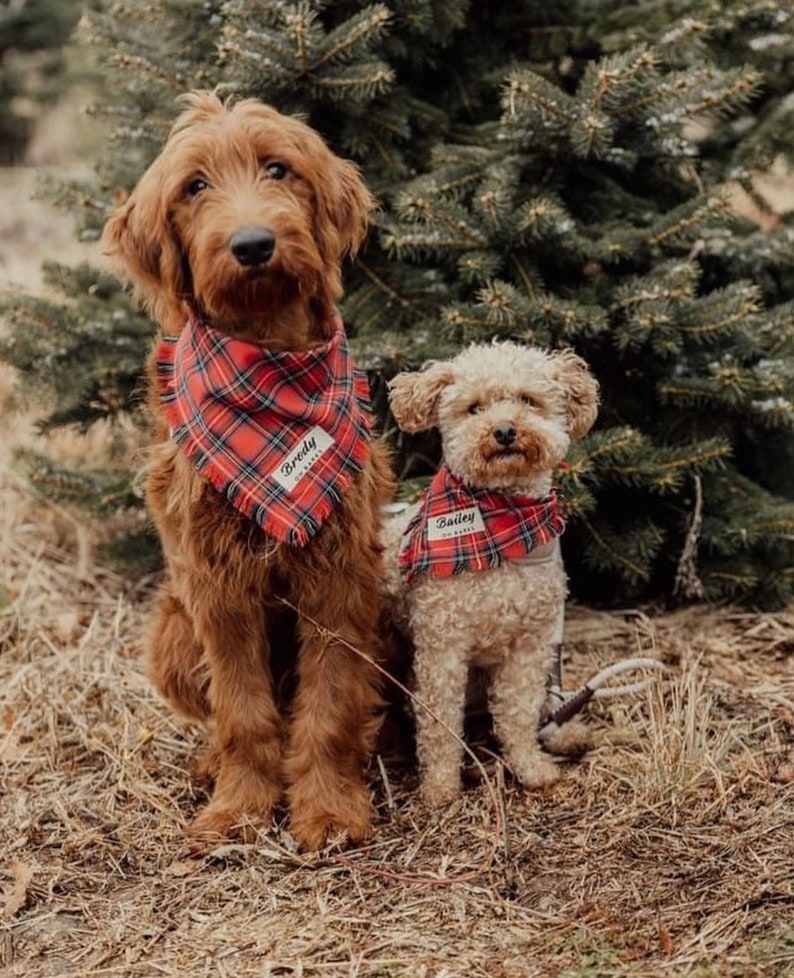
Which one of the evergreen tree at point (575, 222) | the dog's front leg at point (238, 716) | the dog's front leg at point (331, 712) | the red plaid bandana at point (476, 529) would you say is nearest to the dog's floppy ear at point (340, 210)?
the evergreen tree at point (575, 222)

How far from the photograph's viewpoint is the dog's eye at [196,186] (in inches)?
115

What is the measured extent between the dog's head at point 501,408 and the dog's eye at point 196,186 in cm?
76

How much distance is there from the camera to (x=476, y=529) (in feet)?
10.7

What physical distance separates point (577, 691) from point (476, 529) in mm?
709

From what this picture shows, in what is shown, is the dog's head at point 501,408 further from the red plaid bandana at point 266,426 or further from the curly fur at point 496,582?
the red plaid bandana at point 266,426

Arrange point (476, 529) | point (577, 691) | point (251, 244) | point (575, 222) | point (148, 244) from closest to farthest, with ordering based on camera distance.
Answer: point (251, 244) < point (148, 244) < point (476, 529) < point (577, 691) < point (575, 222)

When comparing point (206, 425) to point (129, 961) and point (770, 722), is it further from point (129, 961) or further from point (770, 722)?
point (770, 722)

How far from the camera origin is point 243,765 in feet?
10.9

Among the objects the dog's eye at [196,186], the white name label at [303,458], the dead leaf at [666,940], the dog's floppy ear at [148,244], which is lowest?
the dead leaf at [666,940]

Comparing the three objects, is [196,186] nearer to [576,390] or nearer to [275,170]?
[275,170]

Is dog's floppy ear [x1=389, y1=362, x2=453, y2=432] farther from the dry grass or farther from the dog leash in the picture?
the dry grass

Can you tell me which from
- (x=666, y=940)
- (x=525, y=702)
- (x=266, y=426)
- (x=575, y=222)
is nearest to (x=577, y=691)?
(x=525, y=702)

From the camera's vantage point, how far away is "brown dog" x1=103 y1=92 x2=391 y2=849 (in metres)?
2.90

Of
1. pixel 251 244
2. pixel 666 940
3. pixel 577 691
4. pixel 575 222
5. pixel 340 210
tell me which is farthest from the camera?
pixel 575 222
